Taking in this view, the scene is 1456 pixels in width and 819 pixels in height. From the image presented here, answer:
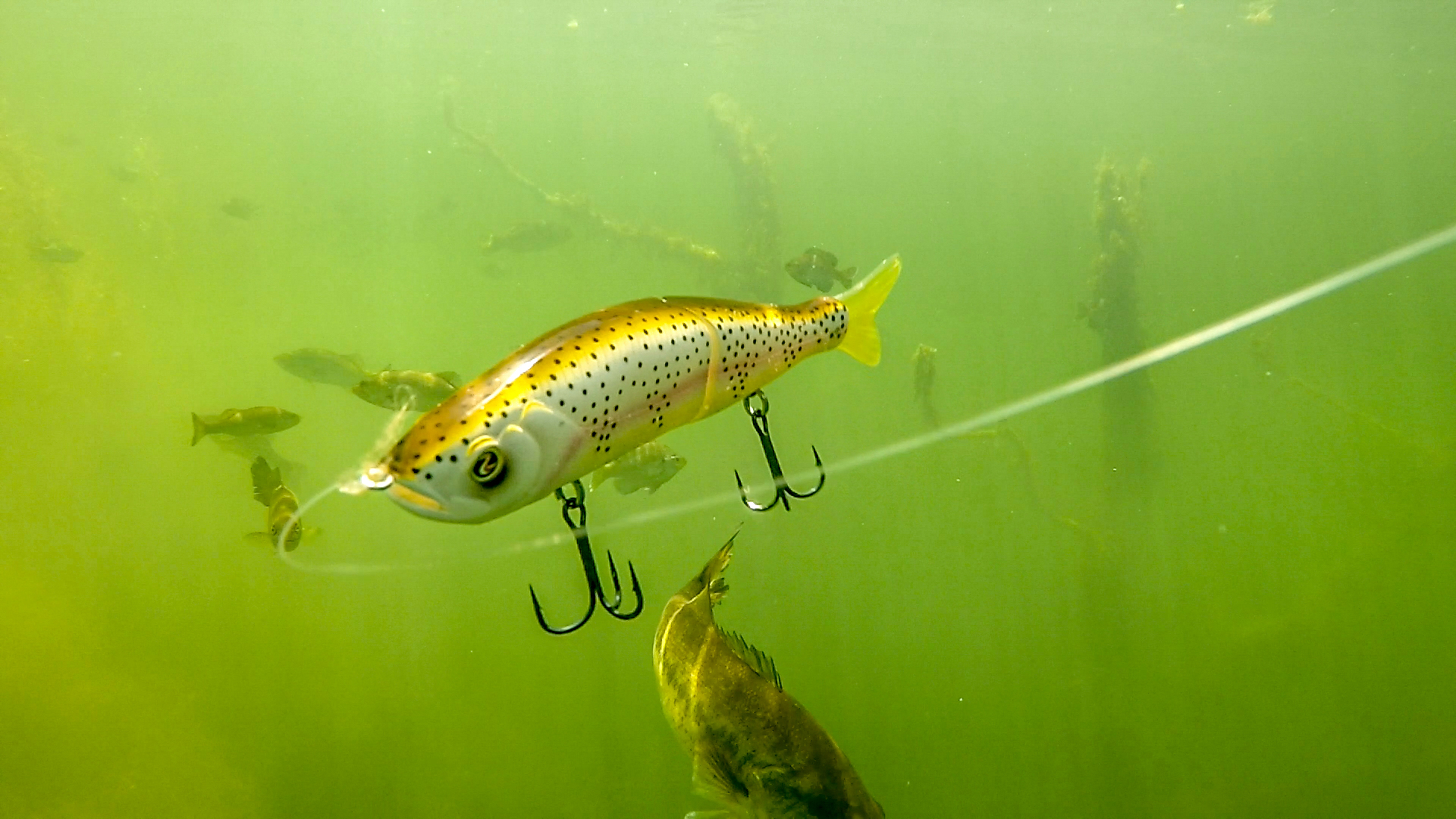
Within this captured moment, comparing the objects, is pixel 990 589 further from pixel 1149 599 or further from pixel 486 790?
pixel 486 790

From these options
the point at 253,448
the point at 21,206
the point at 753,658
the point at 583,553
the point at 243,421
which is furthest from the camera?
the point at 21,206

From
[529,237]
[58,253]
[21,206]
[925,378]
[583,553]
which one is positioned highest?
[583,553]

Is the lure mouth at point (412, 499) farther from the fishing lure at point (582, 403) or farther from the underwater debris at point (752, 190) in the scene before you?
the underwater debris at point (752, 190)

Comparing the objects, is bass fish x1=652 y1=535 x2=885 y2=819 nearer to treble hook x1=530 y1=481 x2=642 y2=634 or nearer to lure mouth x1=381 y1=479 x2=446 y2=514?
treble hook x1=530 y1=481 x2=642 y2=634

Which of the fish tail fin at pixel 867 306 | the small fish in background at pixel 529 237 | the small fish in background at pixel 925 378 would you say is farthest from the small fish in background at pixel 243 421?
the small fish in background at pixel 925 378

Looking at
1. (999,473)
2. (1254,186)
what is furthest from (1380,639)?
(1254,186)

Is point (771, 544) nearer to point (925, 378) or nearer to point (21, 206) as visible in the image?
point (925, 378)

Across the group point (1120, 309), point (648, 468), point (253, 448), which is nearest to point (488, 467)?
point (648, 468)

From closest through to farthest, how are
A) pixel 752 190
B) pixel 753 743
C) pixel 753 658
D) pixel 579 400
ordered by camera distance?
pixel 579 400 < pixel 753 743 < pixel 753 658 < pixel 752 190

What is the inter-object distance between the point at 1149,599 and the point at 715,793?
398 inches

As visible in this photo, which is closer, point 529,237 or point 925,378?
point 925,378

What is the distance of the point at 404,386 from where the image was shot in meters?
4.35

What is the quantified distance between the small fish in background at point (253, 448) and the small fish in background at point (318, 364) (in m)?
0.60

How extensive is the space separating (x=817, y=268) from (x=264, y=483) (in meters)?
4.09
